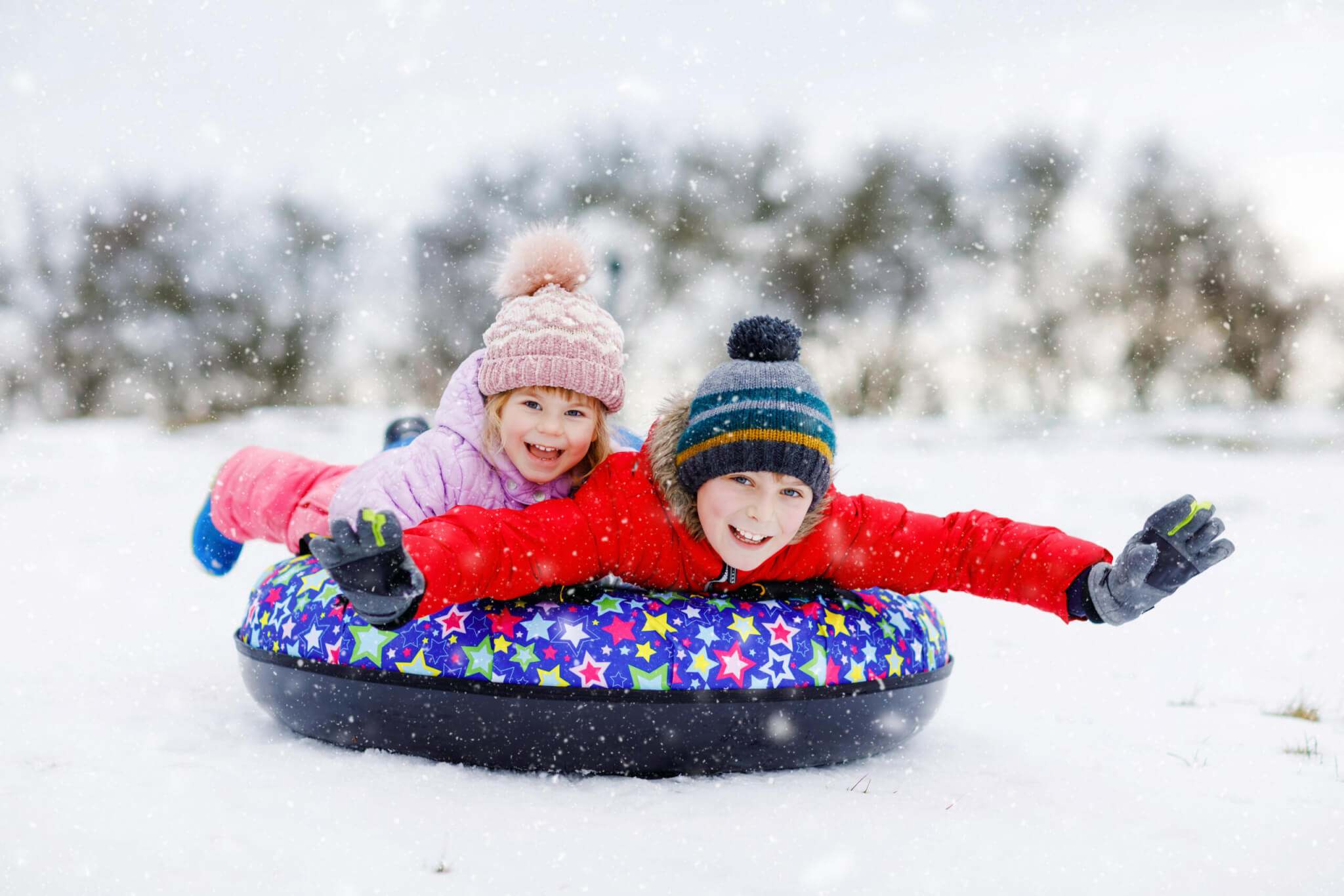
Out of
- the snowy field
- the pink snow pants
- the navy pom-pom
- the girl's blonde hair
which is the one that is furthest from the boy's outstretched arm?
the pink snow pants

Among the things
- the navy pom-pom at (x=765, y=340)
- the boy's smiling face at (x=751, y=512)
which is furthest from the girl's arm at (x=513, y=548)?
the navy pom-pom at (x=765, y=340)

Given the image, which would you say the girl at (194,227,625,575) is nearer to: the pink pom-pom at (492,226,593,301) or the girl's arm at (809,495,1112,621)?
the pink pom-pom at (492,226,593,301)

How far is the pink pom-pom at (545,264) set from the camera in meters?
3.36

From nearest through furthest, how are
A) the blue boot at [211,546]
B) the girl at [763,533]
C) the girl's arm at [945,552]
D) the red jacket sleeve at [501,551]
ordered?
1. the red jacket sleeve at [501,551]
2. the girl at [763,533]
3. the girl's arm at [945,552]
4. the blue boot at [211,546]

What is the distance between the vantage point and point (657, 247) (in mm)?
15828

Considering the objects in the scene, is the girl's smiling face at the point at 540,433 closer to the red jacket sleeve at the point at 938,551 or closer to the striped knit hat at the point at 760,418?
the striped knit hat at the point at 760,418

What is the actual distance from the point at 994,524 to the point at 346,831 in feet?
6.03

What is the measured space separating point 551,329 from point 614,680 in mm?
1157

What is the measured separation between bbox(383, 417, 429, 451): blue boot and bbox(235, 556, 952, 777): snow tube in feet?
5.77

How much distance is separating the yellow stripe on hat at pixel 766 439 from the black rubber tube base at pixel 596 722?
2.05ft

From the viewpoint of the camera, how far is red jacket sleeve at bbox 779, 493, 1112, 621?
2.73m

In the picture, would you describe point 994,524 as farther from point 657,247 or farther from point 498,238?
point 498,238

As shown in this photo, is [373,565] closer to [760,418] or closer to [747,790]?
[760,418]

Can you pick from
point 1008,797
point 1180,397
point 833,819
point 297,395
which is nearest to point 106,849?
point 833,819
